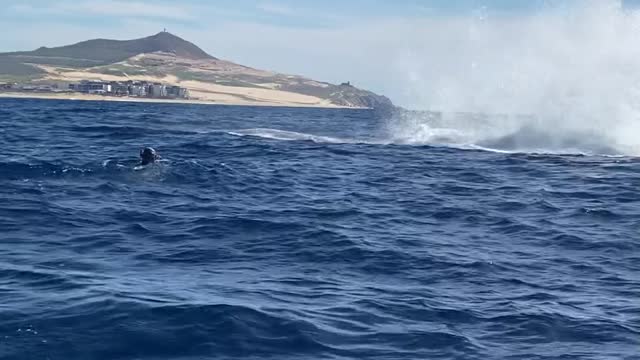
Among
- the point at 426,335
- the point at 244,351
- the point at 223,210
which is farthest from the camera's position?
the point at 223,210

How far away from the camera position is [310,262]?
26781mm

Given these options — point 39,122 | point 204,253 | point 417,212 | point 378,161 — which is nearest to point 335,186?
point 417,212

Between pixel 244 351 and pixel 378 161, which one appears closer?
pixel 244 351

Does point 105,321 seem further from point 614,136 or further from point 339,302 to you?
point 614,136

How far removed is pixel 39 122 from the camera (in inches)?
3529

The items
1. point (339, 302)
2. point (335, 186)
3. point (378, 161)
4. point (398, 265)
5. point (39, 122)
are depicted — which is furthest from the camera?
point (39, 122)

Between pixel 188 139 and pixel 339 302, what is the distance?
52250 millimetres

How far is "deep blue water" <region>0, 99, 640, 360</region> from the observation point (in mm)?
18906

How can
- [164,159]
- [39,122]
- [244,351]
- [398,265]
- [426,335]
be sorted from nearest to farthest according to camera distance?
[244,351], [426,335], [398,265], [164,159], [39,122]

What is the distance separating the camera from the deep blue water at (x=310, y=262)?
744 inches

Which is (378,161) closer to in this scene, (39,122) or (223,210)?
(223,210)

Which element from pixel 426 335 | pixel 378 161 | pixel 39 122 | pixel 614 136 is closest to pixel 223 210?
pixel 426 335

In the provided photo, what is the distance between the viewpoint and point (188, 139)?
72562 mm

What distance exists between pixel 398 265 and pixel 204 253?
5745mm
